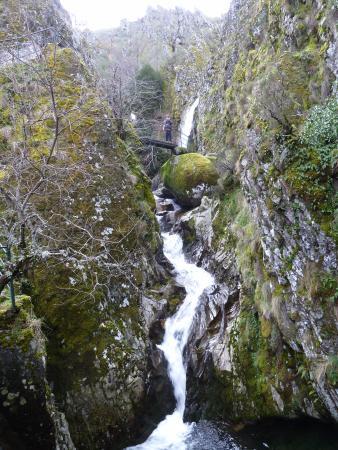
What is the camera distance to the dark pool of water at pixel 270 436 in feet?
26.2

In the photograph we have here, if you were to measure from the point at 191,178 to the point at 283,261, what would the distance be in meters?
10.1

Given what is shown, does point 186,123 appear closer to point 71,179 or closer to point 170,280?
point 170,280

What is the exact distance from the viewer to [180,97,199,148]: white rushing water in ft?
84.8

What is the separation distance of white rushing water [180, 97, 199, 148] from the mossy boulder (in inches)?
292

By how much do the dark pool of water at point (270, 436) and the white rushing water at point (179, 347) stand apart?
43 centimetres

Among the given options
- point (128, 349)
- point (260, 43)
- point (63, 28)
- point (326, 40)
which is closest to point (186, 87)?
point (63, 28)

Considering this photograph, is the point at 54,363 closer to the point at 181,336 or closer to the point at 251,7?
the point at 181,336

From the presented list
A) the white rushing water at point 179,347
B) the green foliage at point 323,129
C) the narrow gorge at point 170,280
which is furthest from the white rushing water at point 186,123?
the green foliage at point 323,129

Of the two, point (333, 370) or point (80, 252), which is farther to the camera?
point (333, 370)

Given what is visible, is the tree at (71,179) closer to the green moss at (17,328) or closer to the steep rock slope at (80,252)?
the steep rock slope at (80,252)

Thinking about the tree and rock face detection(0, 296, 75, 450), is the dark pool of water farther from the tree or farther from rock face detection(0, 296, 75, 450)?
the tree

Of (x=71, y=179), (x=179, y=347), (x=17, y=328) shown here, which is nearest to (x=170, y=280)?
(x=179, y=347)

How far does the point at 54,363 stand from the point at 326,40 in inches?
372

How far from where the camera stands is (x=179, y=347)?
10.8m
